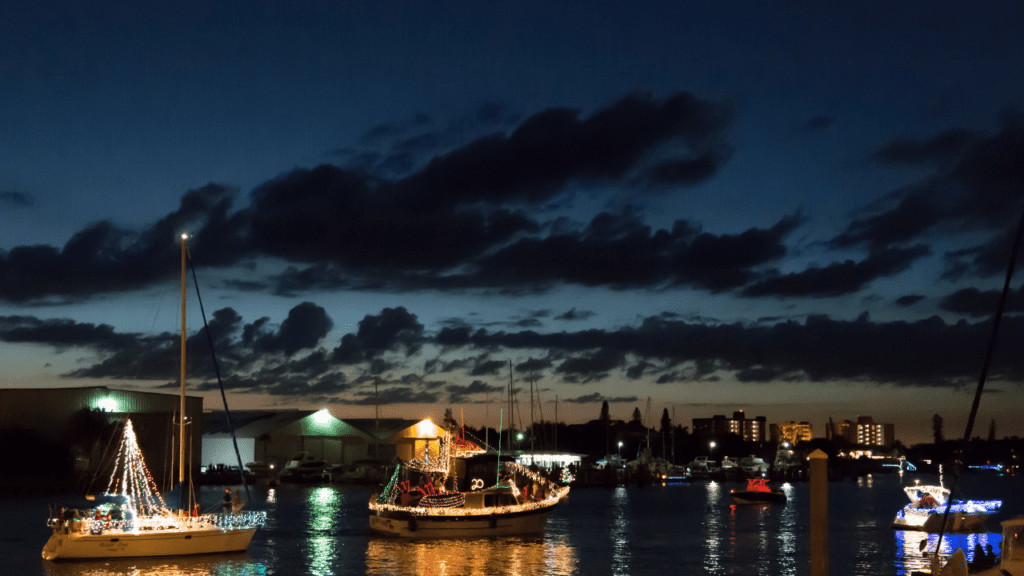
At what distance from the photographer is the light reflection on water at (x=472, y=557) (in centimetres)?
3978

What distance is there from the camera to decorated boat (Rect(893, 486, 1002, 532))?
57.1 metres

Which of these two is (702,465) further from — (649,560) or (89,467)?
(649,560)

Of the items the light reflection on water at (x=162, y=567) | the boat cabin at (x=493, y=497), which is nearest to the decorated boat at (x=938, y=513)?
the boat cabin at (x=493, y=497)

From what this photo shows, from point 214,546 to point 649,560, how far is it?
1923 centimetres

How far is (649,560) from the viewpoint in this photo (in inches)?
1768

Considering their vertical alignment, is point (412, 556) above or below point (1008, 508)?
above

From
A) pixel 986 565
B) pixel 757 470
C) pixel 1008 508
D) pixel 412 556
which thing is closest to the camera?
pixel 986 565

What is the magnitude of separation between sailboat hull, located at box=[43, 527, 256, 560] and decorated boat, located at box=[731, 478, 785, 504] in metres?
60.2

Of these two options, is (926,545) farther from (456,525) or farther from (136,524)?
(136,524)

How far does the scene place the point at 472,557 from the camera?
43.7 metres

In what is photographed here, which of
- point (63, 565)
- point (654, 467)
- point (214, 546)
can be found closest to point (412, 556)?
point (214, 546)

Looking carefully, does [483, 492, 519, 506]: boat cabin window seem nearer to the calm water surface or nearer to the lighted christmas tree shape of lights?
the calm water surface

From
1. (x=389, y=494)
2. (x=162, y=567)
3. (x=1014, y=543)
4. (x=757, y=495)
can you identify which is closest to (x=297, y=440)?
(x=757, y=495)

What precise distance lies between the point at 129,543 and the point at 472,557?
47.3 ft
